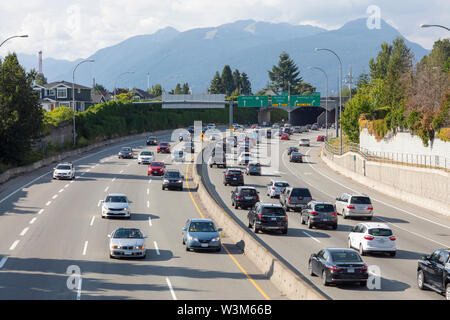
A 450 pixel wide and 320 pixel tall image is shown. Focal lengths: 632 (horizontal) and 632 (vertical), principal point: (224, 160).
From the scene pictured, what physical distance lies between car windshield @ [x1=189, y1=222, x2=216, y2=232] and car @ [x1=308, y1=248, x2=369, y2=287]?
25.5ft

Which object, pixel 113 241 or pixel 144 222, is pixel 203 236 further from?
pixel 144 222

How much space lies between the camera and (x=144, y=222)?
3612 cm

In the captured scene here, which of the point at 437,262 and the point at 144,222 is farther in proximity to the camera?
the point at 144,222

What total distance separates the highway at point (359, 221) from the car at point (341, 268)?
0.36m

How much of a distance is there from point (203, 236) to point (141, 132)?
9342cm

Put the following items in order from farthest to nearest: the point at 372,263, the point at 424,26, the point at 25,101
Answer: the point at 25,101 → the point at 424,26 → the point at 372,263

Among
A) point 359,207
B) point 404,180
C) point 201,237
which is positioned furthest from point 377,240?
point 404,180

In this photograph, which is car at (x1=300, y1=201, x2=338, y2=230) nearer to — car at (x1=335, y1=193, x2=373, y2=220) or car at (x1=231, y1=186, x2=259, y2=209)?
car at (x1=335, y1=193, x2=373, y2=220)

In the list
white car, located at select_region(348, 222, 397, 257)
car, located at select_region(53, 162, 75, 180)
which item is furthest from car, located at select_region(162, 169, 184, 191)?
white car, located at select_region(348, 222, 397, 257)

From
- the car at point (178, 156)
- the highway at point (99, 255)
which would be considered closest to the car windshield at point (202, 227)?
the highway at point (99, 255)

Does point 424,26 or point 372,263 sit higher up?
point 424,26

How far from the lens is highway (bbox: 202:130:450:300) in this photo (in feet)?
70.9

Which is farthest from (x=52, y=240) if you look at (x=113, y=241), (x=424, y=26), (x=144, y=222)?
(x=424, y=26)

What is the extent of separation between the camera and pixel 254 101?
113m
